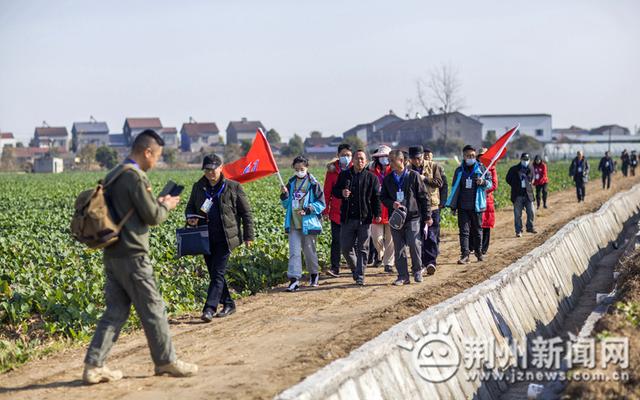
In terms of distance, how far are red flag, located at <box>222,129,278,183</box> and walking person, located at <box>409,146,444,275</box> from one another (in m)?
2.56

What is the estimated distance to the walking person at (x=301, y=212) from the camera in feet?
39.9

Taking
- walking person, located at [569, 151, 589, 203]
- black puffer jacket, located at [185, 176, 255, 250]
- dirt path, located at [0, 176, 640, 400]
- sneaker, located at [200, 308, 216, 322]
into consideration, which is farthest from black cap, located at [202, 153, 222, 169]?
walking person, located at [569, 151, 589, 203]

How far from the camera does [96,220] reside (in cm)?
679

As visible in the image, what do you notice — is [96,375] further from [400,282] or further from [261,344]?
[400,282]

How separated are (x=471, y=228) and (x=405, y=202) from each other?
300cm

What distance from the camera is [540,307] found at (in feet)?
34.2

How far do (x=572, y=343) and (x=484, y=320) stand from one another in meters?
1.29

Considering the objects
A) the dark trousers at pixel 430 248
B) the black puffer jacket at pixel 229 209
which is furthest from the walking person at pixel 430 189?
the black puffer jacket at pixel 229 209

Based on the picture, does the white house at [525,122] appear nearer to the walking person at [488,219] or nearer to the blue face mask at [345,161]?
the walking person at [488,219]

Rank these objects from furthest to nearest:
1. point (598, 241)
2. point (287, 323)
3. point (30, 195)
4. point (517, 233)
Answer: point (30, 195)
point (517, 233)
point (598, 241)
point (287, 323)

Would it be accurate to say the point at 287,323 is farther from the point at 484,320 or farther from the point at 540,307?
the point at 540,307

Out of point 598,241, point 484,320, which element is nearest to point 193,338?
Answer: point 484,320

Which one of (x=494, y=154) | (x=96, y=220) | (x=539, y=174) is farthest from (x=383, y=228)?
(x=539, y=174)

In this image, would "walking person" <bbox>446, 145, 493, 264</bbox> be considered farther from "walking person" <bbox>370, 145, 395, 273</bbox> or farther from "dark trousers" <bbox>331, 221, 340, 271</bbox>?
"dark trousers" <bbox>331, 221, 340, 271</bbox>
